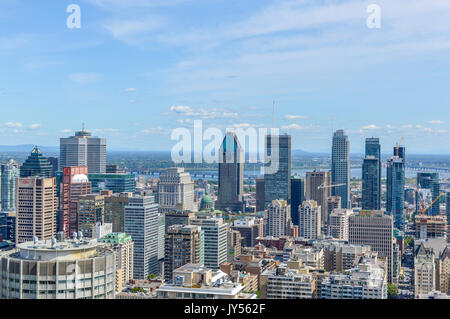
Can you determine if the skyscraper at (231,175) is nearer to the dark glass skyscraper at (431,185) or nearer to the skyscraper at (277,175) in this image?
the skyscraper at (277,175)

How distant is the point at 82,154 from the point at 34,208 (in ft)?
10.1

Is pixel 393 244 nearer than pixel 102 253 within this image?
No

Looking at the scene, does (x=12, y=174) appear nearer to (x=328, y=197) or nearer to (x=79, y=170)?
(x=79, y=170)

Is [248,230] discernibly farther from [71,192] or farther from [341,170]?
[341,170]

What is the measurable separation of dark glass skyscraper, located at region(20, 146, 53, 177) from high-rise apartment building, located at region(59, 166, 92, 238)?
0.53 m

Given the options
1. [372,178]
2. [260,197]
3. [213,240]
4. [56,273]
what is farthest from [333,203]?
[56,273]

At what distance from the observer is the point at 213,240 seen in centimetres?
1091

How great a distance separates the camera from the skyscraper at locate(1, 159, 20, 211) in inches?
577

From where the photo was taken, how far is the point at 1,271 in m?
2.86

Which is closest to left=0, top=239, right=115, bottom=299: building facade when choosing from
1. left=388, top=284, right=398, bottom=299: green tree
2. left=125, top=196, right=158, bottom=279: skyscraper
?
left=388, top=284, right=398, bottom=299: green tree

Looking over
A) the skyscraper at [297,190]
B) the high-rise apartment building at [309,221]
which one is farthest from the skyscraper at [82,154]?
the skyscraper at [297,190]

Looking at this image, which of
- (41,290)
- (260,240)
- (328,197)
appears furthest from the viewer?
(328,197)

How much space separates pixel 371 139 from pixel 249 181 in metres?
4.30

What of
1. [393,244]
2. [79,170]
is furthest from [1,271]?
[79,170]
